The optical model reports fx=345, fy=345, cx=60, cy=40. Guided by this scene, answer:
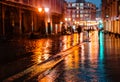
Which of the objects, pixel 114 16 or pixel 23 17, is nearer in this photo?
pixel 23 17

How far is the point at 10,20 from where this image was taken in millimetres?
44031

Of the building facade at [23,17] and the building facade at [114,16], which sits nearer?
the building facade at [23,17]

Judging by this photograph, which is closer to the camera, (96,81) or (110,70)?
(96,81)

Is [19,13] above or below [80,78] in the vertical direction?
above

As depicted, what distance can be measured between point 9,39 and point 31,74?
29.2 meters

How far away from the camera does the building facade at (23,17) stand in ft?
138

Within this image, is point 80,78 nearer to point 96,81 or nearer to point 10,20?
point 96,81

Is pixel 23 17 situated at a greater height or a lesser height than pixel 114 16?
lesser

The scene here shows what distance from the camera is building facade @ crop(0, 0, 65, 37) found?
1661 inches

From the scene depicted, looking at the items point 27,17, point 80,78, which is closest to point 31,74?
point 80,78

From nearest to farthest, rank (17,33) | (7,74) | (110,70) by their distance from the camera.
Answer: (7,74)
(110,70)
(17,33)

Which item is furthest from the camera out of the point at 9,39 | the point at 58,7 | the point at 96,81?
the point at 58,7

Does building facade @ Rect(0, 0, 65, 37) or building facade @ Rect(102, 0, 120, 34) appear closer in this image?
building facade @ Rect(0, 0, 65, 37)

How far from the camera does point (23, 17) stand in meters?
50.8
